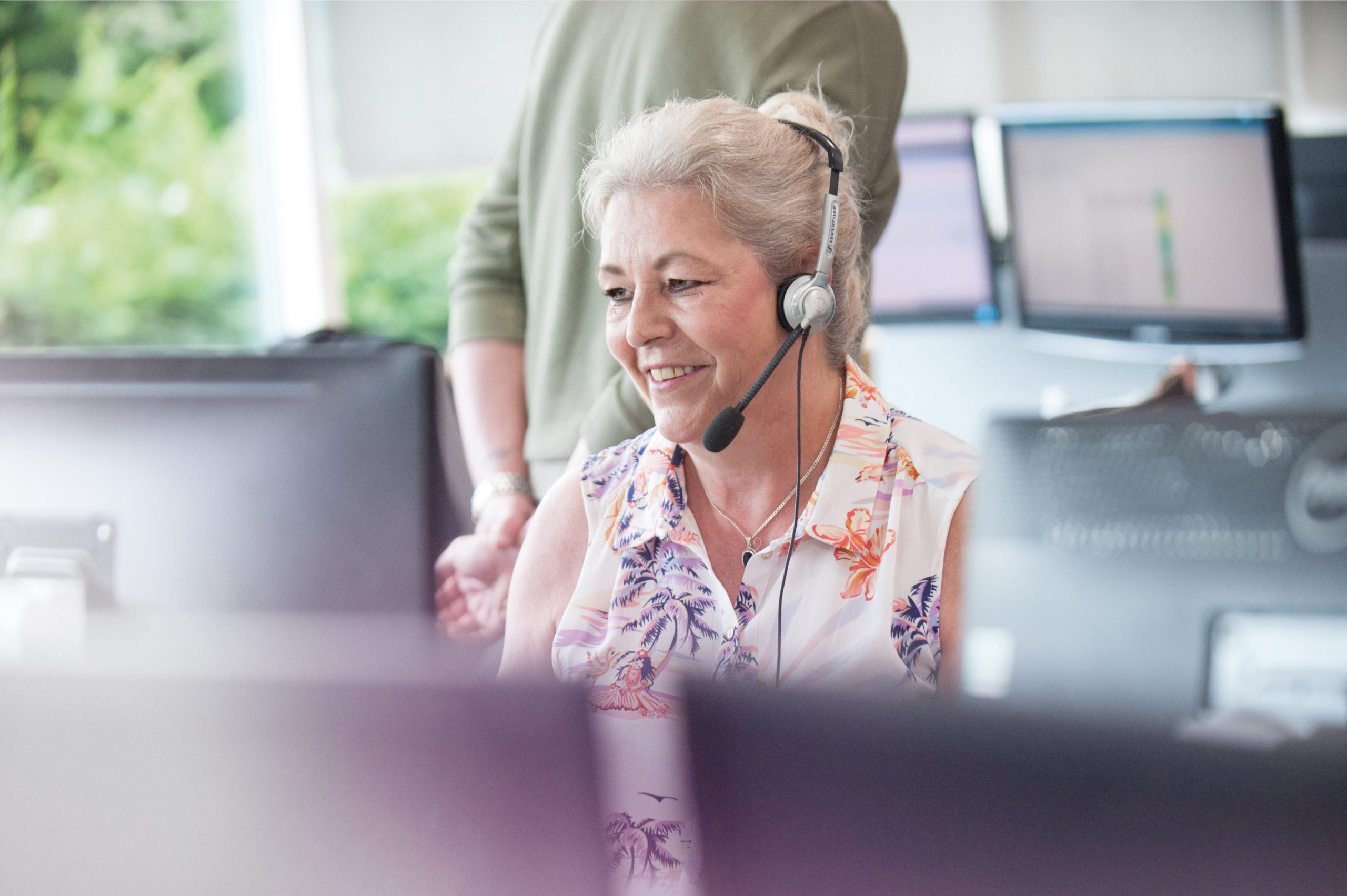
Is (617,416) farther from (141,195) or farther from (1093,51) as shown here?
(141,195)

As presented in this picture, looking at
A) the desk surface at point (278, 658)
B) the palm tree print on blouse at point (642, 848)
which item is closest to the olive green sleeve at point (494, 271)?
the desk surface at point (278, 658)

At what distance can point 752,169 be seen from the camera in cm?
107

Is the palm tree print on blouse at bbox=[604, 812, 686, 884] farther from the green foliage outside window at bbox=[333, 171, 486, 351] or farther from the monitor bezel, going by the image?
the green foliage outside window at bbox=[333, 171, 486, 351]

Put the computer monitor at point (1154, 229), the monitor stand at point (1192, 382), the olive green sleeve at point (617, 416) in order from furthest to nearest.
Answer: the monitor stand at point (1192, 382)
the computer monitor at point (1154, 229)
the olive green sleeve at point (617, 416)

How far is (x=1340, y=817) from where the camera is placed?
326 mm

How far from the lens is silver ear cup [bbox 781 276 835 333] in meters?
1.06

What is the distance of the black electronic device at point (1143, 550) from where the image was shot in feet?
1.29

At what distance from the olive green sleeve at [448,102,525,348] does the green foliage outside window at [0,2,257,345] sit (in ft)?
8.26

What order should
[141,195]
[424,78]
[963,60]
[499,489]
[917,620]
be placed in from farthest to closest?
1. [424,78]
2. [141,195]
3. [963,60]
4. [499,489]
5. [917,620]

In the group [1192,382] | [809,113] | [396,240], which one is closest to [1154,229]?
[1192,382]

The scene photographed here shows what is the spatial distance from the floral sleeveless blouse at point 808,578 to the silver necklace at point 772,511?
0.02 meters

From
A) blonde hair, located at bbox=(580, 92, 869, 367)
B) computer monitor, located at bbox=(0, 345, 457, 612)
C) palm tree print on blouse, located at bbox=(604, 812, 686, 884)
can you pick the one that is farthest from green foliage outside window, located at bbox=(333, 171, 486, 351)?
palm tree print on blouse, located at bbox=(604, 812, 686, 884)

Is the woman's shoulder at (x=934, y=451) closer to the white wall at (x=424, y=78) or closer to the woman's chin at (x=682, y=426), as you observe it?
the woman's chin at (x=682, y=426)

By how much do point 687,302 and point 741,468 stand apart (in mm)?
168
